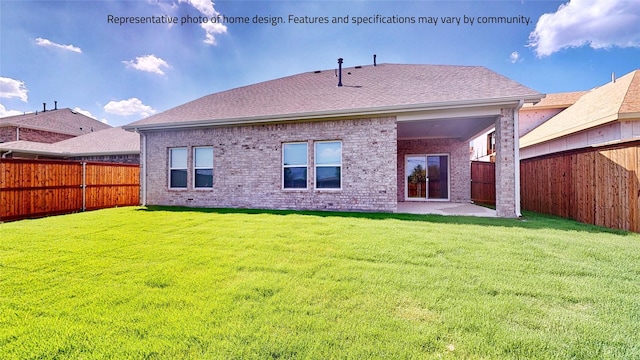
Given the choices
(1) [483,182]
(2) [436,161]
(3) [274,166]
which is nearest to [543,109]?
(1) [483,182]

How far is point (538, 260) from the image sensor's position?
4.00 m

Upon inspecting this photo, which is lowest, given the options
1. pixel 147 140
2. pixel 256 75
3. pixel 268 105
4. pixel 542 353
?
pixel 542 353

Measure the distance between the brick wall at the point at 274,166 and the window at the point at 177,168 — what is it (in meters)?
0.21

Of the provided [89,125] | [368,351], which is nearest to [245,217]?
[368,351]

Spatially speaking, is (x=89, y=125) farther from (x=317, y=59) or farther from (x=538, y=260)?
(x=538, y=260)

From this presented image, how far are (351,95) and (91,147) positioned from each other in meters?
16.6

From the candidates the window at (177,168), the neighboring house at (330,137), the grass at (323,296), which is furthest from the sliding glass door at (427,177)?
the window at (177,168)

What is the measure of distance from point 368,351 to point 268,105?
31.9 ft

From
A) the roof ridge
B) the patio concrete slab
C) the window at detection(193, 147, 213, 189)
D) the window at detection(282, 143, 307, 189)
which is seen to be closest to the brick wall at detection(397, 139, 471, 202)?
the patio concrete slab

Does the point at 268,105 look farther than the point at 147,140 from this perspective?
No

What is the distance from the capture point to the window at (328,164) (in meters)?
9.00

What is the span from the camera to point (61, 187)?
942cm

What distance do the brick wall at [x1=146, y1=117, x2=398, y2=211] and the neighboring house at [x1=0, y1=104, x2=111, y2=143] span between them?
18.3 m

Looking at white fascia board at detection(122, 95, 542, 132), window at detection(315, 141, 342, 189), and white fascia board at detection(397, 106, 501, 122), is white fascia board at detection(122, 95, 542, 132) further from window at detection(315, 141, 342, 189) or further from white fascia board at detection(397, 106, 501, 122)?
window at detection(315, 141, 342, 189)
